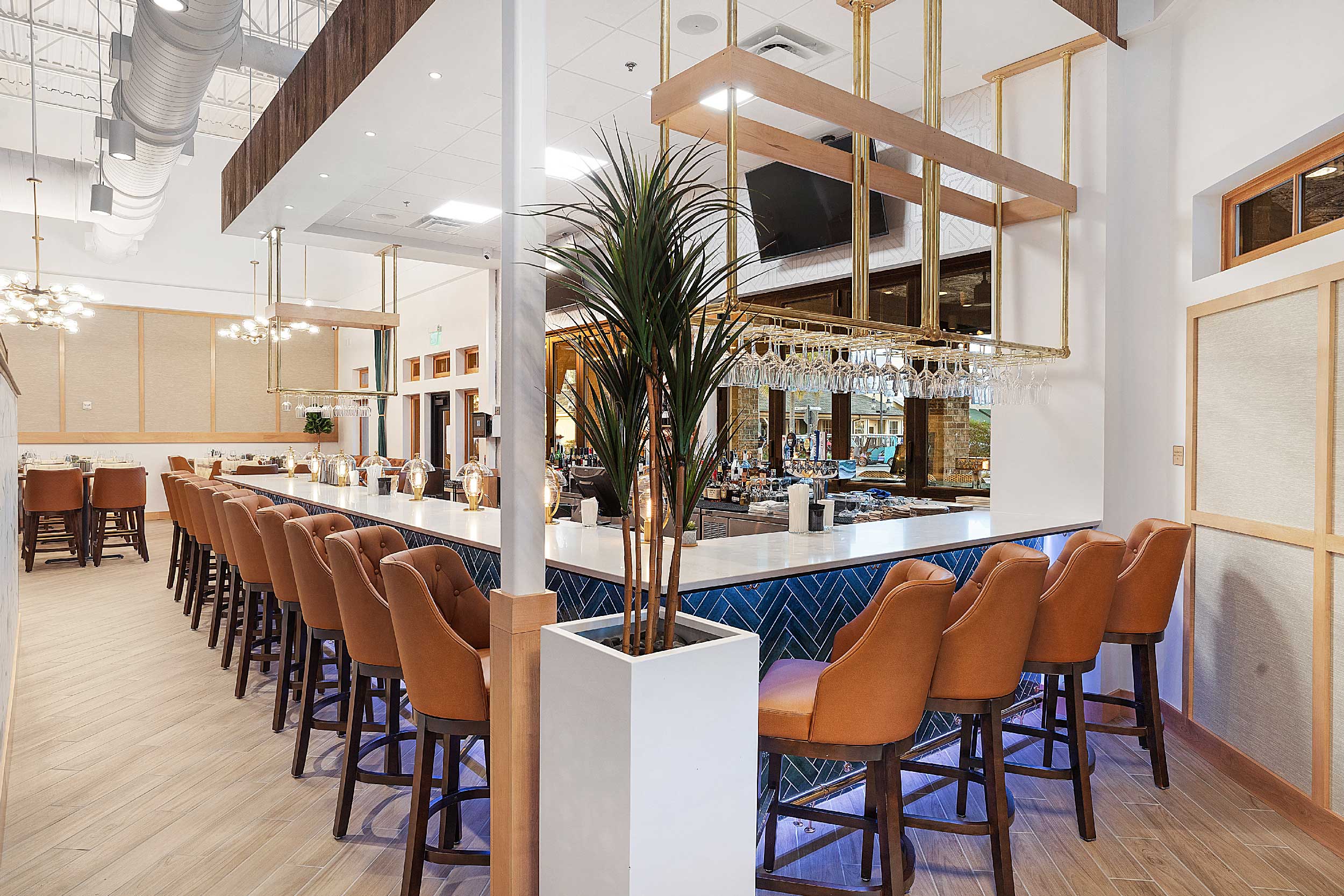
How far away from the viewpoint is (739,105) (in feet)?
17.8

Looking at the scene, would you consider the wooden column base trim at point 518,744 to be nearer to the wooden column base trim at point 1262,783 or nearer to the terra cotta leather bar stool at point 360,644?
the terra cotta leather bar stool at point 360,644

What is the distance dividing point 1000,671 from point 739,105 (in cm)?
426

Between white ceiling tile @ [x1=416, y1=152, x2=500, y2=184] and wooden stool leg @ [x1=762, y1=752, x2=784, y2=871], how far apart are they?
4971mm

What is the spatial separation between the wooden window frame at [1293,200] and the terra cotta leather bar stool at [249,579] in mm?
4907

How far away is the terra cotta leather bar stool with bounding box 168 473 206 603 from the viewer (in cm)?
644

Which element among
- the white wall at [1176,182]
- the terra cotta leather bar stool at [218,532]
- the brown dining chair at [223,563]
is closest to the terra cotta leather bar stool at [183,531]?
the terra cotta leather bar stool at [218,532]

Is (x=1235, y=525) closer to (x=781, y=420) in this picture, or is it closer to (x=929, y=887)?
(x=929, y=887)

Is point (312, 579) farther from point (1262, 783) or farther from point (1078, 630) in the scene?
point (1262, 783)

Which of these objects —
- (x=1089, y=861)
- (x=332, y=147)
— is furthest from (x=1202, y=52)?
(x=332, y=147)

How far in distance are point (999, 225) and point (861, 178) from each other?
1.45m

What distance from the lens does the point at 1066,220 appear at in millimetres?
4422

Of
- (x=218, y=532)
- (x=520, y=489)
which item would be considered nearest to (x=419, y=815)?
(x=520, y=489)

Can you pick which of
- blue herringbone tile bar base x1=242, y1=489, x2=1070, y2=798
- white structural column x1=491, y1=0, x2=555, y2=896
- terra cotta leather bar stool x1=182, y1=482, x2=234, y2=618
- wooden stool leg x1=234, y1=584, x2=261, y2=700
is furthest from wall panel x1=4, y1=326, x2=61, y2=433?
white structural column x1=491, y1=0, x2=555, y2=896

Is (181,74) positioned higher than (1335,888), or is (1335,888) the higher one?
(181,74)
